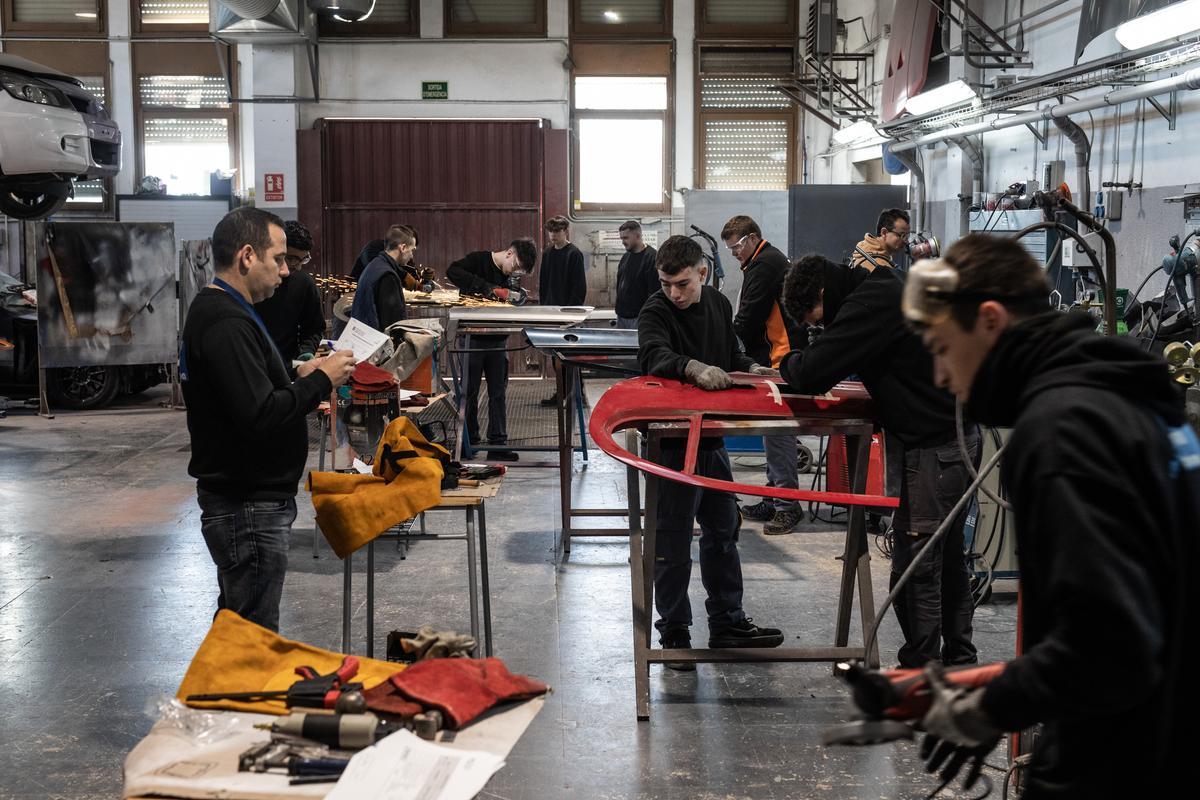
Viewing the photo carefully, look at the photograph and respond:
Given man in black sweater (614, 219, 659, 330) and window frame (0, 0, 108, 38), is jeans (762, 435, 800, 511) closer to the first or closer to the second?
man in black sweater (614, 219, 659, 330)

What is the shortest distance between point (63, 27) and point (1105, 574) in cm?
1640

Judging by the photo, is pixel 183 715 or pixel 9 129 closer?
pixel 183 715

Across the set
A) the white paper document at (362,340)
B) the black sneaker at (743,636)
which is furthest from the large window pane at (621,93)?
the white paper document at (362,340)

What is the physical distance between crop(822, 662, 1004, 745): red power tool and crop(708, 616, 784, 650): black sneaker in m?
2.95

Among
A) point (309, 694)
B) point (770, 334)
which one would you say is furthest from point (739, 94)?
point (309, 694)

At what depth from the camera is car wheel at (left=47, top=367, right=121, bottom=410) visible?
38.0ft

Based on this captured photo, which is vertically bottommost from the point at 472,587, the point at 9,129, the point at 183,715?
the point at 472,587

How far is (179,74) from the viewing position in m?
15.3

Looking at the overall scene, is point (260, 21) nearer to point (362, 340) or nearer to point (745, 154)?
point (745, 154)

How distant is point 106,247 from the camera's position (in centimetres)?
1099

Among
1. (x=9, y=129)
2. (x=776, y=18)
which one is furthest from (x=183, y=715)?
(x=776, y=18)

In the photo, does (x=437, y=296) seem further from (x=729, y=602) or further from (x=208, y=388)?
(x=208, y=388)

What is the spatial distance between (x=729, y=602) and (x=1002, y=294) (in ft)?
10.2

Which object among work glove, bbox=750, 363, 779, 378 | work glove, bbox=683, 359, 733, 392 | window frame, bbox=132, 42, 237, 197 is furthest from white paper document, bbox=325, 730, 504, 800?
window frame, bbox=132, 42, 237, 197
